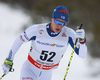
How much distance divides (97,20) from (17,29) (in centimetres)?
356

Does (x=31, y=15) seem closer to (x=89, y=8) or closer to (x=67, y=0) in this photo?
(x=67, y=0)

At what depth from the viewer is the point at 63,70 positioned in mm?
7168

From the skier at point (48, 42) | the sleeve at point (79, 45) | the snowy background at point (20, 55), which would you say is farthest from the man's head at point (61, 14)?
the snowy background at point (20, 55)

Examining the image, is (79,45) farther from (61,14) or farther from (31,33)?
(31,33)

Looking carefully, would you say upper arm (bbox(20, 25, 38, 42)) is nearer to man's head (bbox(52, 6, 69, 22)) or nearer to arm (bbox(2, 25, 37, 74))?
arm (bbox(2, 25, 37, 74))

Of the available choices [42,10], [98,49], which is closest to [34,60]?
[98,49]

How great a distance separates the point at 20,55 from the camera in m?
7.73

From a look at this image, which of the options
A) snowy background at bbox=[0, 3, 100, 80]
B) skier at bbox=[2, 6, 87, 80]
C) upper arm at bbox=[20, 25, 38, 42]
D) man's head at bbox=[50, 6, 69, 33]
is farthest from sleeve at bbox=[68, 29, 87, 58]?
snowy background at bbox=[0, 3, 100, 80]

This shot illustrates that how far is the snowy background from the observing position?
6887 mm

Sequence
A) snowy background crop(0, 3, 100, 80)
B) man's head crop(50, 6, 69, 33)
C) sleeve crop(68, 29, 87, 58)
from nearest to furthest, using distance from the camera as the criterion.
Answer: man's head crop(50, 6, 69, 33) → sleeve crop(68, 29, 87, 58) → snowy background crop(0, 3, 100, 80)

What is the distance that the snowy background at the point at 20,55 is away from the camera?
6.89 metres

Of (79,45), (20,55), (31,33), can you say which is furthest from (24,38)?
(20,55)

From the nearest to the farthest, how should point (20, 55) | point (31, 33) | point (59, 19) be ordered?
point (59, 19)
point (31, 33)
point (20, 55)

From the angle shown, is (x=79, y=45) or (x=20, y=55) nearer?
(x=79, y=45)
